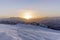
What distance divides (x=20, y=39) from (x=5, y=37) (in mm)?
378

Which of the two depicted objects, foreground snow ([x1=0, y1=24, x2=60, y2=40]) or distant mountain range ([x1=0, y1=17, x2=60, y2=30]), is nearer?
foreground snow ([x1=0, y1=24, x2=60, y2=40])

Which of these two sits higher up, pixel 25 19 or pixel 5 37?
pixel 25 19

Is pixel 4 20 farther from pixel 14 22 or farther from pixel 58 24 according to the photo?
pixel 58 24

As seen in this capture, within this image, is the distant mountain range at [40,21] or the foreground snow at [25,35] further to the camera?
the distant mountain range at [40,21]

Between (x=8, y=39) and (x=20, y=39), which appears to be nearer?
(x=8, y=39)

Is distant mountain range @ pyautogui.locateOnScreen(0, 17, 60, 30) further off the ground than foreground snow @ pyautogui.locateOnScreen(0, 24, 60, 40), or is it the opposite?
distant mountain range @ pyautogui.locateOnScreen(0, 17, 60, 30)

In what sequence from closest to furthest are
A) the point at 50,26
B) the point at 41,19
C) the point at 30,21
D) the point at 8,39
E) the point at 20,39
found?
1. the point at 8,39
2. the point at 20,39
3. the point at 50,26
4. the point at 30,21
5. the point at 41,19

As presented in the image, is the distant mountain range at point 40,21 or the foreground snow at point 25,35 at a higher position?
the distant mountain range at point 40,21

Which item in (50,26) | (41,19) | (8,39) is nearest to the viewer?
(8,39)

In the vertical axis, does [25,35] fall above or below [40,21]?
below

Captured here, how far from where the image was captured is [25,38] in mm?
3225

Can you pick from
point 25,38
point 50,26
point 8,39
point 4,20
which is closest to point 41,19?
point 50,26

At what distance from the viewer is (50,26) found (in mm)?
5203

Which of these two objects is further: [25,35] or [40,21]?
[40,21]
